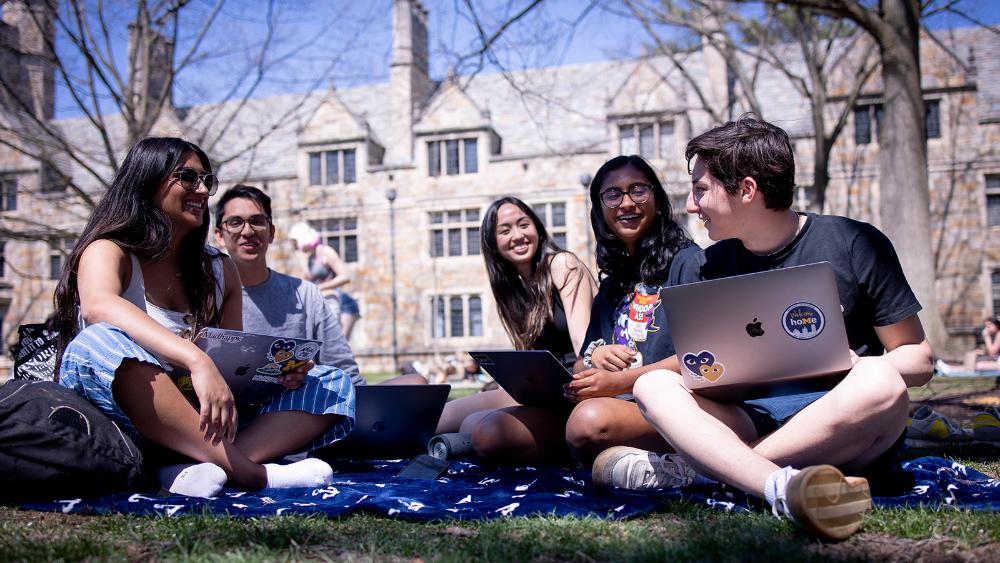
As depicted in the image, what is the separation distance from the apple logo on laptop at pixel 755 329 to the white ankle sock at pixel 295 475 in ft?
5.16

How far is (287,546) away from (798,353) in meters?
1.46

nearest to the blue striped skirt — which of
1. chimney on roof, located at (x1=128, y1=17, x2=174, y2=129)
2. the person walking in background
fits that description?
the person walking in background

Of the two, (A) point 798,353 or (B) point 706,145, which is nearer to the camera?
(A) point 798,353

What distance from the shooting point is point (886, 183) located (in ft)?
27.8

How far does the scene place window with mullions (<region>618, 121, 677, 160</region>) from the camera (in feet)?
68.9

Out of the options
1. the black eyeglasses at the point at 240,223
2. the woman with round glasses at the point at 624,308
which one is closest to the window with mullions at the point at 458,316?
the black eyeglasses at the point at 240,223

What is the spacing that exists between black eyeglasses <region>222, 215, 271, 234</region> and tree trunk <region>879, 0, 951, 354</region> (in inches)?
256

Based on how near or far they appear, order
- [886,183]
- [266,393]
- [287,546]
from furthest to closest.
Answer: [886,183], [266,393], [287,546]

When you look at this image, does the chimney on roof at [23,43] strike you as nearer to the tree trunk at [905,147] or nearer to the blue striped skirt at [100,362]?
the blue striped skirt at [100,362]

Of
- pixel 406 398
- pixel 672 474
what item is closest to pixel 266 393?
Result: pixel 406 398

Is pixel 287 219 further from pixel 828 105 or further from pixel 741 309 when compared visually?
pixel 741 309

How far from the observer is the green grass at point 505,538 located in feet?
6.08

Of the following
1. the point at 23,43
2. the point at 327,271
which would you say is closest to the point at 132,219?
the point at 327,271

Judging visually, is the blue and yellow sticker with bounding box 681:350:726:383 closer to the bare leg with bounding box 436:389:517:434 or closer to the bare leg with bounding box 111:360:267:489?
the bare leg with bounding box 111:360:267:489
